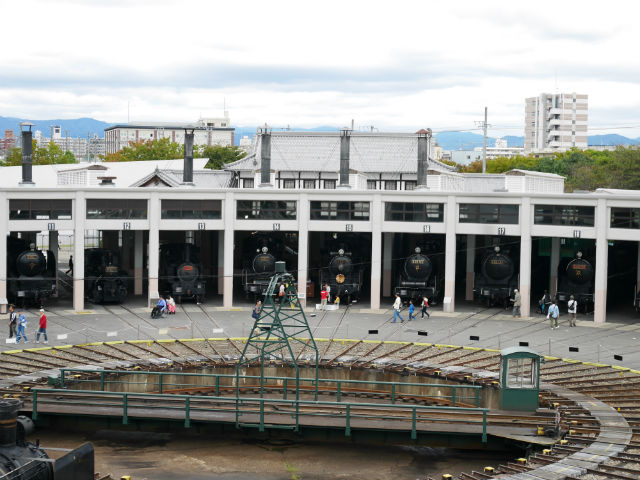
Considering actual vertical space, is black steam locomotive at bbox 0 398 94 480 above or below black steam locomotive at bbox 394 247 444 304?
below

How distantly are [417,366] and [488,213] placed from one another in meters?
16.5

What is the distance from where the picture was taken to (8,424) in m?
20.2

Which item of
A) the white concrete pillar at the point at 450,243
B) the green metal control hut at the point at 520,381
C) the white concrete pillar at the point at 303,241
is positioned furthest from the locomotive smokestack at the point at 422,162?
the green metal control hut at the point at 520,381

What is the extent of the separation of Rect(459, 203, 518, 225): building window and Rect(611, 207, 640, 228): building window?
5.44 metres

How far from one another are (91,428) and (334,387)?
1068 cm

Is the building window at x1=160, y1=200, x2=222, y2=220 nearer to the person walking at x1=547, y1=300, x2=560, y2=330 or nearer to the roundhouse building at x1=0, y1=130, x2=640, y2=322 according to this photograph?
the roundhouse building at x1=0, y1=130, x2=640, y2=322

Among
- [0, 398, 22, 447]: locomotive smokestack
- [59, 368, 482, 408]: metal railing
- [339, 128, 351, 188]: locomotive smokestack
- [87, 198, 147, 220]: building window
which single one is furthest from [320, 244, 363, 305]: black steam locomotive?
[0, 398, 22, 447]: locomotive smokestack

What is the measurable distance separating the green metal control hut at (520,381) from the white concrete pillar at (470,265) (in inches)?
1023

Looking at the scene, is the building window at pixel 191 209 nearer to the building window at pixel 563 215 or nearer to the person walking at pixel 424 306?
the person walking at pixel 424 306

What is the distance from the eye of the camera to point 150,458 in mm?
28734

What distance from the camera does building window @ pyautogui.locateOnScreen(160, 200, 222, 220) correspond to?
2057 inches

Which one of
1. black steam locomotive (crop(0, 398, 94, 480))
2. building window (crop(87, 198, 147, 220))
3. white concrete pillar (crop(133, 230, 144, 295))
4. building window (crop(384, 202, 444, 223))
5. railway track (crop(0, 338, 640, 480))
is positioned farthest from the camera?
white concrete pillar (crop(133, 230, 144, 295))

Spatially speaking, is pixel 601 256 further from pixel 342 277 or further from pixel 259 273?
pixel 259 273

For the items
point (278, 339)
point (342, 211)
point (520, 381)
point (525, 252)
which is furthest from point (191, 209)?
point (520, 381)
